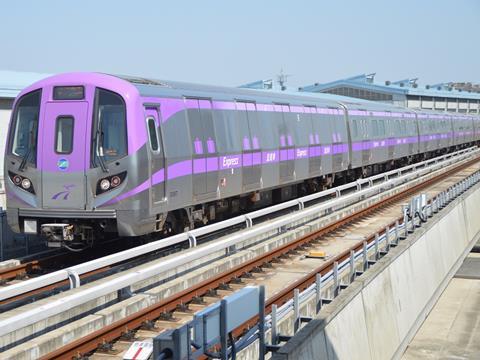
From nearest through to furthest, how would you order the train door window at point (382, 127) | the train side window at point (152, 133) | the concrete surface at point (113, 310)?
the concrete surface at point (113, 310) < the train side window at point (152, 133) < the train door window at point (382, 127)

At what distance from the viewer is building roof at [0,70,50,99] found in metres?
17.3

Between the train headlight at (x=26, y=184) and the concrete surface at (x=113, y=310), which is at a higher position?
the train headlight at (x=26, y=184)

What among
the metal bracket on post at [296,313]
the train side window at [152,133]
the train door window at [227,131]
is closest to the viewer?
the metal bracket on post at [296,313]

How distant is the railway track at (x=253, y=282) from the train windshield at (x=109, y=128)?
258 cm

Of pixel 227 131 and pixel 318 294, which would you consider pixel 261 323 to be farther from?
pixel 227 131

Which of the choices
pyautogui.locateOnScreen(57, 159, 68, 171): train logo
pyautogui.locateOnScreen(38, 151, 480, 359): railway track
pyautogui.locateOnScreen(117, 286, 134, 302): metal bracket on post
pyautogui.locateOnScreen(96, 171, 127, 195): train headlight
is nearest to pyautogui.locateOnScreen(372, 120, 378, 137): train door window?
pyautogui.locateOnScreen(38, 151, 480, 359): railway track

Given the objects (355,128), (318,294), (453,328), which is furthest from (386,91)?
(318,294)

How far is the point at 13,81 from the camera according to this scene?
62.3 ft

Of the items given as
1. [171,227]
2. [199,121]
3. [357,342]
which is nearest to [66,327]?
[357,342]

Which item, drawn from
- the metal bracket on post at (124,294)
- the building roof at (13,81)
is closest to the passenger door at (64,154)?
the metal bracket on post at (124,294)

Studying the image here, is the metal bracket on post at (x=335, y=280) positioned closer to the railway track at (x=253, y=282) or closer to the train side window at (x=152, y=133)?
the railway track at (x=253, y=282)

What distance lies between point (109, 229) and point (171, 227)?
7.36 ft

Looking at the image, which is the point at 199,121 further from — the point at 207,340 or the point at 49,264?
the point at 207,340

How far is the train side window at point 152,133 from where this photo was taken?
38.9 feet
